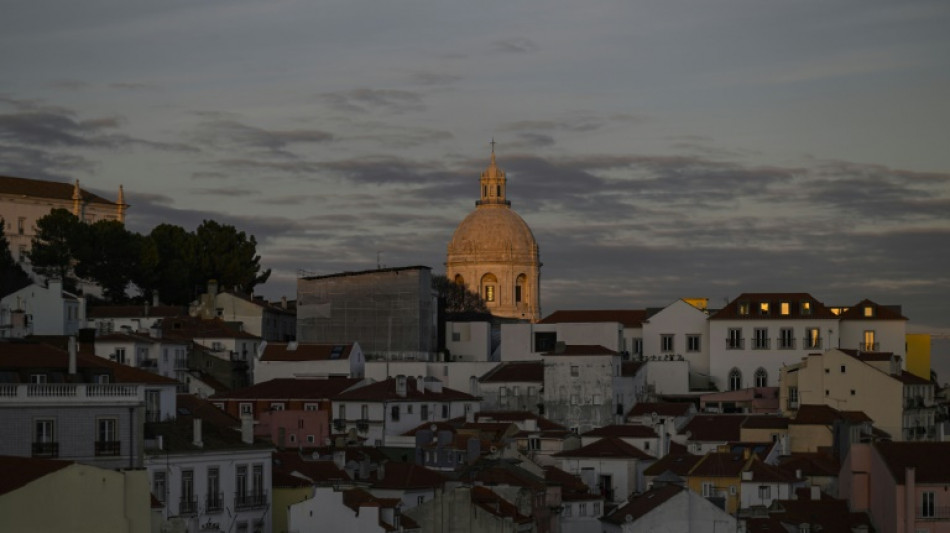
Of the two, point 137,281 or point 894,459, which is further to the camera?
point 137,281

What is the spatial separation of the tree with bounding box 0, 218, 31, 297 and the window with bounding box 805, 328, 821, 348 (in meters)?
44.1

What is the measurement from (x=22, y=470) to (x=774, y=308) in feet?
268

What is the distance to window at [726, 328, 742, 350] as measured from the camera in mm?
120688

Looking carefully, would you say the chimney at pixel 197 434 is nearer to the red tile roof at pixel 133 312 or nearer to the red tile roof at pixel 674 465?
the red tile roof at pixel 674 465

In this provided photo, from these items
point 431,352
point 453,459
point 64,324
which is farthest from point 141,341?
point 453,459

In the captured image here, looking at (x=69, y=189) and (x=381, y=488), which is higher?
(x=69, y=189)

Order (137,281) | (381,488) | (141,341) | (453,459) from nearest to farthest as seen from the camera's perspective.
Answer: (381,488) → (453,459) → (141,341) → (137,281)

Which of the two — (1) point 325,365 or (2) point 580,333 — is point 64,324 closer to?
(1) point 325,365

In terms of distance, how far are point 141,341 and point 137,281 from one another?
109ft

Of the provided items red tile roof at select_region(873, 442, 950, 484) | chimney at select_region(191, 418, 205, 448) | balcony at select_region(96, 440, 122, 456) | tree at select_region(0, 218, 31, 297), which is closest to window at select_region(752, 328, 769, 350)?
tree at select_region(0, 218, 31, 297)

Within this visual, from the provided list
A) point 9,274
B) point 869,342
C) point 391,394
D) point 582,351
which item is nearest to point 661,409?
point 582,351

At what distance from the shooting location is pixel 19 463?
45438 millimetres

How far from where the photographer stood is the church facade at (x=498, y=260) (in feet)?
611

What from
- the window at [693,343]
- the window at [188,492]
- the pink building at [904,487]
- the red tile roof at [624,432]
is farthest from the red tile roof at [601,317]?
the window at [188,492]
